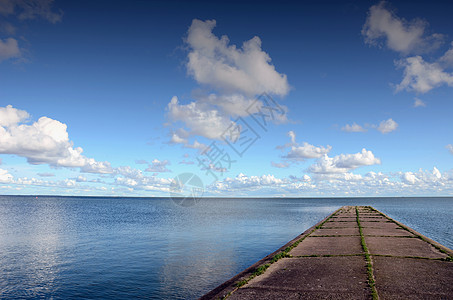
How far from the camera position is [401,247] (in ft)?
83.0

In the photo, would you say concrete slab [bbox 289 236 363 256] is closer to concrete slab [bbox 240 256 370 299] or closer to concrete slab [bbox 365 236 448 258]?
concrete slab [bbox 365 236 448 258]

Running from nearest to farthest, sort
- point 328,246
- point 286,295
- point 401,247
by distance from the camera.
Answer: point 286,295 < point 401,247 < point 328,246

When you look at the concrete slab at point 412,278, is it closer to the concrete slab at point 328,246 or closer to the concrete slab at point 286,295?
the concrete slab at point 286,295

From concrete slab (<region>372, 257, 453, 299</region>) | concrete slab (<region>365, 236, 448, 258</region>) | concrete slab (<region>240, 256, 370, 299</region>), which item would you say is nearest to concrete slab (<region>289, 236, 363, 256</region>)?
concrete slab (<region>365, 236, 448, 258</region>)

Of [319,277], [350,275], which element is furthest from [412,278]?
[319,277]

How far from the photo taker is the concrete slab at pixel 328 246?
78.0 feet

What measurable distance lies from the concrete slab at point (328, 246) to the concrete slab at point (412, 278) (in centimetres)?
360

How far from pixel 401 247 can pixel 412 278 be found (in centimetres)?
1067

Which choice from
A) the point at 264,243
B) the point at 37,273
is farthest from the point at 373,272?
the point at 37,273

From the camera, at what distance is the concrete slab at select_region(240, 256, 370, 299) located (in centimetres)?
1423

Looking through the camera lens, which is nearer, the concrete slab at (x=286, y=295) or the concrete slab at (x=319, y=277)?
the concrete slab at (x=286, y=295)

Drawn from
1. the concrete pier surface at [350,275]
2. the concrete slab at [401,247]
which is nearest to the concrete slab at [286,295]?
the concrete pier surface at [350,275]

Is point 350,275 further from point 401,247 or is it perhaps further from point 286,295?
point 401,247

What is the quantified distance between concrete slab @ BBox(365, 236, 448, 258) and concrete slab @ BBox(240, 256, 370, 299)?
4.14 metres
